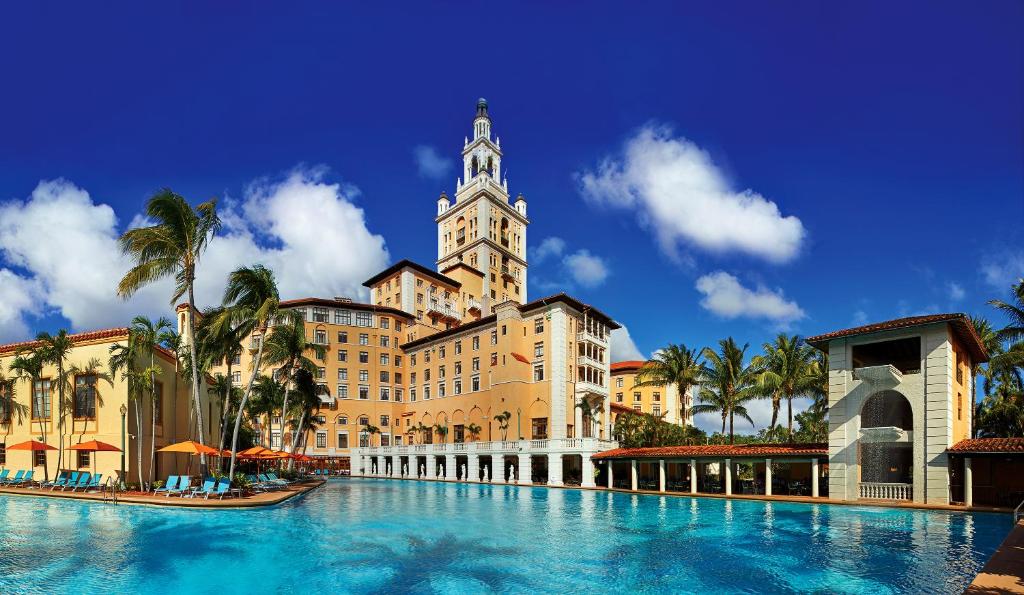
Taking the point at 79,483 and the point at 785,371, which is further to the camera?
the point at 785,371

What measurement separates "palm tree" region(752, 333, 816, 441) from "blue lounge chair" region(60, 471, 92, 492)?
3886cm

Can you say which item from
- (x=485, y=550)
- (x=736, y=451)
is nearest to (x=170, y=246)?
(x=485, y=550)

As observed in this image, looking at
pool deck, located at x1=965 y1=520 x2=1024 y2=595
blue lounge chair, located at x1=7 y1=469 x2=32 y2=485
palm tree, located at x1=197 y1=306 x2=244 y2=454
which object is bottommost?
blue lounge chair, located at x1=7 y1=469 x2=32 y2=485

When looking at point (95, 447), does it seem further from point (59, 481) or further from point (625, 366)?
point (625, 366)

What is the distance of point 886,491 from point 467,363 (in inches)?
1727

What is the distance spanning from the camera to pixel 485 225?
295 ft

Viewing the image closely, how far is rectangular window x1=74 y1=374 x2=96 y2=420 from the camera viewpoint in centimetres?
3259

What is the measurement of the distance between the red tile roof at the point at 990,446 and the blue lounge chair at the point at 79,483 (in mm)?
39627

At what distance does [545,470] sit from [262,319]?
99.4 ft

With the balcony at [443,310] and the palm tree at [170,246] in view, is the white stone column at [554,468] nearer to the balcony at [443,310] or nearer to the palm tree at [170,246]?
the palm tree at [170,246]

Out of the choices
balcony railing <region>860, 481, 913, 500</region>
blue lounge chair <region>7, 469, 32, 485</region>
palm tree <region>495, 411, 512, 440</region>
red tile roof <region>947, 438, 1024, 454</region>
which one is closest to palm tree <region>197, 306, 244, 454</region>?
blue lounge chair <region>7, 469, 32, 485</region>

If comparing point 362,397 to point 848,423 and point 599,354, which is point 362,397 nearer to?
point 599,354

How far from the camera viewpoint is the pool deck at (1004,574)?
10.1 metres

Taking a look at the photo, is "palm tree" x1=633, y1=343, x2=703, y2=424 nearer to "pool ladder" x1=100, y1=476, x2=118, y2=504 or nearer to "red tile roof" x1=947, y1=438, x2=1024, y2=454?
"red tile roof" x1=947, y1=438, x2=1024, y2=454
